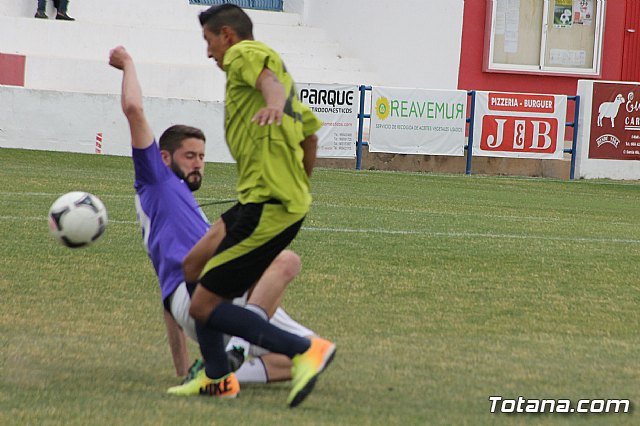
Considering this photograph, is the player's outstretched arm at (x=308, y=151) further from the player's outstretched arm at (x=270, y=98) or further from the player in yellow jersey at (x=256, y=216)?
the player's outstretched arm at (x=270, y=98)

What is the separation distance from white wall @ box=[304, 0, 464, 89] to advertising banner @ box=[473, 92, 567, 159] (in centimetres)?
572

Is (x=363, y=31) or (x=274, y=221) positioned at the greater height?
(x=363, y=31)

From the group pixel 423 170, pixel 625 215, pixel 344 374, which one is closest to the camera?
pixel 344 374

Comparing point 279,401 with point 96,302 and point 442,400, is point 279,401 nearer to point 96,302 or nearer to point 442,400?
point 442,400

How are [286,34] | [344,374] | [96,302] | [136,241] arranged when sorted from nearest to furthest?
[344,374] < [96,302] < [136,241] < [286,34]

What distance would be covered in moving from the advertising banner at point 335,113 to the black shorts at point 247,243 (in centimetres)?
1697

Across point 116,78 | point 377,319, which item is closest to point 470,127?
point 116,78

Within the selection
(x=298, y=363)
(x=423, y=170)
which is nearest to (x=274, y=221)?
(x=298, y=363)

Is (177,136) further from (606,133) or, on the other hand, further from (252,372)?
(606,133)

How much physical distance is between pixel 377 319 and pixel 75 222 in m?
2.28

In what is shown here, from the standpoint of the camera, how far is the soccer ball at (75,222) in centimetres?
546

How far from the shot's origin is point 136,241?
993 cm

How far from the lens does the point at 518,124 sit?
23.0m

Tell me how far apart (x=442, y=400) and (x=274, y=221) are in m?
1.03
